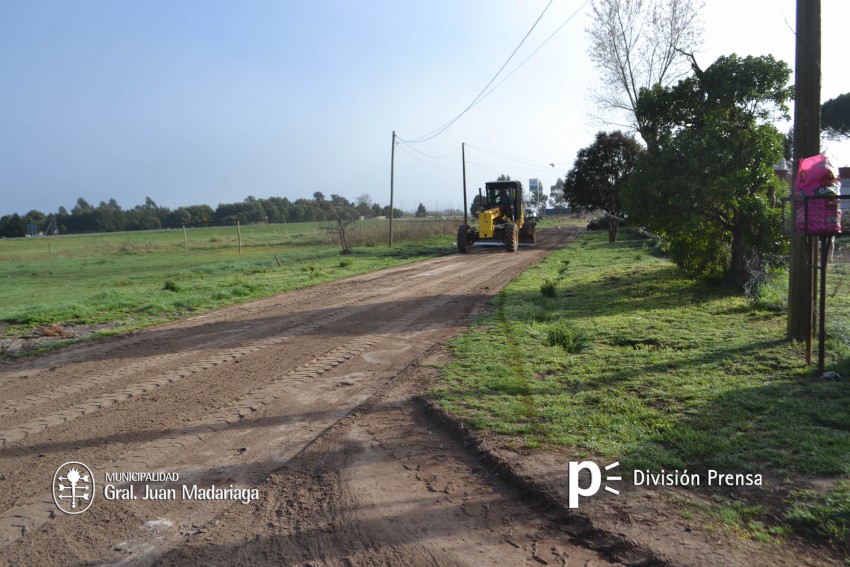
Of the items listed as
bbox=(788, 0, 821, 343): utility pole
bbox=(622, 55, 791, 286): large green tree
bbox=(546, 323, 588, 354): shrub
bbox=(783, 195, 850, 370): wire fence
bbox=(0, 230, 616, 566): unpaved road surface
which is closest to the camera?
bbox=(0, 230, 616, 566): unpaved road surface

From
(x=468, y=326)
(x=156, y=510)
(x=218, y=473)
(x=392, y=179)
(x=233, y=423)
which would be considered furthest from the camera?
(x=392, y=179)

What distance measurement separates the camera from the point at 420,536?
11.9 ft

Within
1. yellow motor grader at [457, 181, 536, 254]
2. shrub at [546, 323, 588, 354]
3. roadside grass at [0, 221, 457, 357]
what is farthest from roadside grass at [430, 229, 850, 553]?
yellow motor grader at [457, 181, 536, 254]

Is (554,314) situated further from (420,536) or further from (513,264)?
(513,264)

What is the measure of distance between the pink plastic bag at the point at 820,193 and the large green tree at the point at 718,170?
4837 mm

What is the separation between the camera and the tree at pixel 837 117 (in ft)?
139

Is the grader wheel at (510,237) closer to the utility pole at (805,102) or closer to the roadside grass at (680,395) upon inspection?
the roadside grass at (680,395)

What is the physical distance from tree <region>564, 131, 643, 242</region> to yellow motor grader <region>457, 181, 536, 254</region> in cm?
439

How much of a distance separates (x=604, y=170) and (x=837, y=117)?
867 inches

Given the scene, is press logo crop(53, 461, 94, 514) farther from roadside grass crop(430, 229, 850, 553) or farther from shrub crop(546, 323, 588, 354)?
shrub crop(546, 323, 588, 354)

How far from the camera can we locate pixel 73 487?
172 inches

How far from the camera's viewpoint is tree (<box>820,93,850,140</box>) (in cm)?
4223

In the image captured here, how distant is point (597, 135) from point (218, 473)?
32.8 m

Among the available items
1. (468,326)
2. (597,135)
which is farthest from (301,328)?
(597,135)
